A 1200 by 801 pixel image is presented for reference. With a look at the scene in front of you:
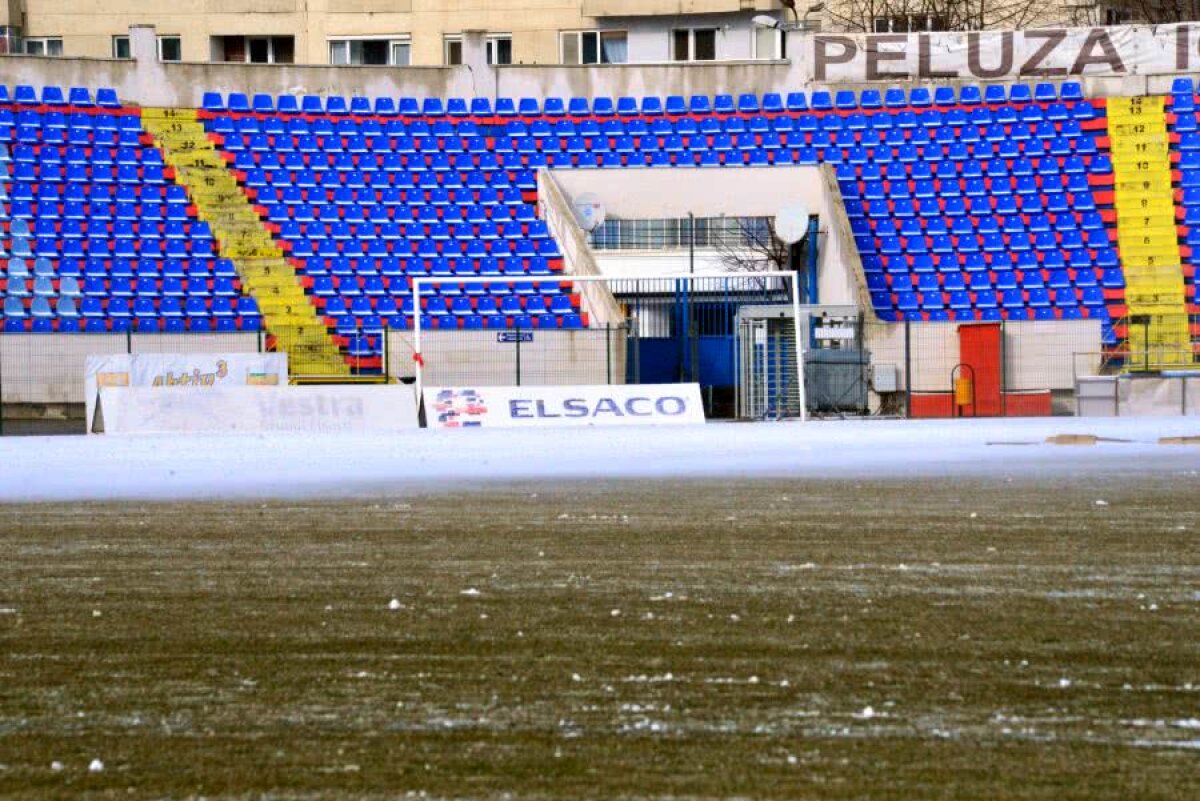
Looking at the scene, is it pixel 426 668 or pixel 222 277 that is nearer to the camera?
pixel 426 668

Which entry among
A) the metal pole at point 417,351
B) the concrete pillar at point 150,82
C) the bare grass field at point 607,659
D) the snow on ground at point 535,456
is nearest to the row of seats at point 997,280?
the snow on ground at point 535,456

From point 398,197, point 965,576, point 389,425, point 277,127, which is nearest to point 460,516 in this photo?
point 965,576

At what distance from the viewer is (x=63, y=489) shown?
17609 mm

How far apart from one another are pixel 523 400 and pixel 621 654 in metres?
21.6

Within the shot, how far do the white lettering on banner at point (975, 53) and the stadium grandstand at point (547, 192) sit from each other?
10cm

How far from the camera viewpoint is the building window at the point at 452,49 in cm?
5369

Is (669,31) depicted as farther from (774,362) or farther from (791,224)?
(774,362)

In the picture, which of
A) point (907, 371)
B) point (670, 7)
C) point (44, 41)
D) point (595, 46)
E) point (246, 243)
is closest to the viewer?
point (907, 371)

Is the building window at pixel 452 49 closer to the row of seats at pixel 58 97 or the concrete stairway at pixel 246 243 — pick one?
the concrete stairway at pixel 246 243

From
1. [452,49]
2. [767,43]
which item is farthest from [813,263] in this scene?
[452,49]

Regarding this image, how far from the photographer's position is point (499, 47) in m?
54.8

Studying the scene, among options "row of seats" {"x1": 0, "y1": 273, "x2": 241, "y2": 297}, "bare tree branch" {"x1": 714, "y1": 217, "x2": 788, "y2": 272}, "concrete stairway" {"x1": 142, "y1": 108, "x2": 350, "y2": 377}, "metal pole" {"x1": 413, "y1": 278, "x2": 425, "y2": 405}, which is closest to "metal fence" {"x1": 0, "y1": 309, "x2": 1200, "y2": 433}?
"metal pole" {"x1": 413, "y1": 278, "x2": 425, "y2": 405}

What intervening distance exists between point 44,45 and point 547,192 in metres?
22.2

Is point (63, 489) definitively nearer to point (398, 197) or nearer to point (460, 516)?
point (460, 516)
